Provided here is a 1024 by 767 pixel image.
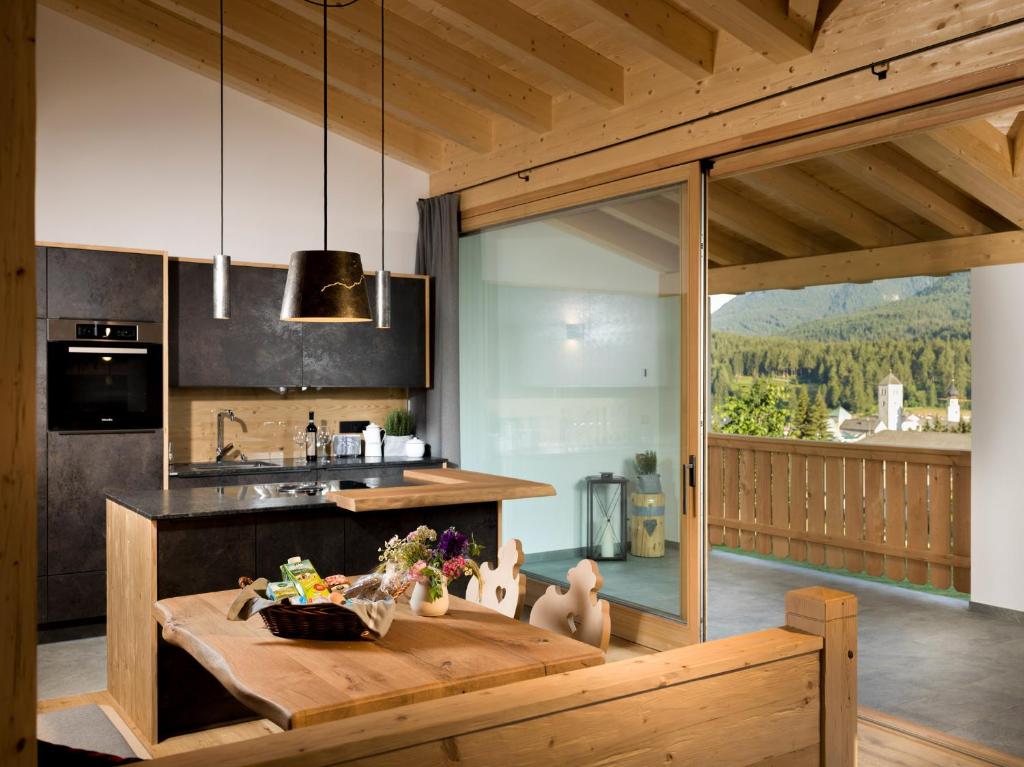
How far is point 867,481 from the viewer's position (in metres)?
6.83

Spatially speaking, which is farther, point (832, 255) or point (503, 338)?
point (832, 255)

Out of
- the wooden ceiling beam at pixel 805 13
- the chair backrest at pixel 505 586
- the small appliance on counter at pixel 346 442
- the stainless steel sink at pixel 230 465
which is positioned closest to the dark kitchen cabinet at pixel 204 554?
the chair backrest at pixel 505 586

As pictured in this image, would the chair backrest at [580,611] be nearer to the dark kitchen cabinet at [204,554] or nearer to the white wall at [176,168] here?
the dark kitchen cabinet at [204,554]

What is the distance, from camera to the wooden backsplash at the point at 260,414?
20.0ft

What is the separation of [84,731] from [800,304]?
23.9ft

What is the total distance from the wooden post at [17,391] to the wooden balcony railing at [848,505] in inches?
237

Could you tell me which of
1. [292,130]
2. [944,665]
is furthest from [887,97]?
[292,130]

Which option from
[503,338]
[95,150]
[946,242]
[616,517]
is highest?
[95,150]

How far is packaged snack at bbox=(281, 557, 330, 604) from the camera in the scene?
2773 mm

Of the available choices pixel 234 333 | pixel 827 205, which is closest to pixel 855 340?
pixel 827 205

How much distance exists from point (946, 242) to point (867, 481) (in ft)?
5.72

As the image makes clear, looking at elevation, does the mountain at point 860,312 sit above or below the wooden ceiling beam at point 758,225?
below

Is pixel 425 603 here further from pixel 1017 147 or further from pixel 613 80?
pixel 1017 147

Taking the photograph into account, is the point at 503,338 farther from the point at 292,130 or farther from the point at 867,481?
the point at 867,481
